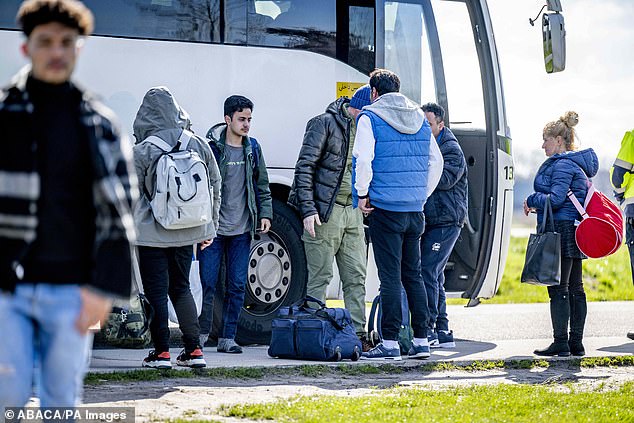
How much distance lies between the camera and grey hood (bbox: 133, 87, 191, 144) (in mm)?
7609

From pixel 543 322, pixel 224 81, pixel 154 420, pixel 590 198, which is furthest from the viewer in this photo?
pixel 543 322

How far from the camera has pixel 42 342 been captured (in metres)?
3.82

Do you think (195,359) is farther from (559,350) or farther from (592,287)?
(592,287)

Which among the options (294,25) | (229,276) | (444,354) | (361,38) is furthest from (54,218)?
(361,38)

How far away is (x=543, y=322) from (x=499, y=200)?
248 centimetres

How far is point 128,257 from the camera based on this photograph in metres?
3.90

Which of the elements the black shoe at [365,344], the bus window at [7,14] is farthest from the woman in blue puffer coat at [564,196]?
the bus window at [7,14]

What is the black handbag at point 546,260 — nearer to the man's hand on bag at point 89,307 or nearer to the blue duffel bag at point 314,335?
the blue duffel bag at point 314,335

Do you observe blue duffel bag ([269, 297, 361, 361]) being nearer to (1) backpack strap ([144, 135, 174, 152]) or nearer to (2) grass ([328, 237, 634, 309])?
(1) backpack strap ([144, 135, 174, 152])

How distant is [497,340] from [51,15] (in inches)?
312

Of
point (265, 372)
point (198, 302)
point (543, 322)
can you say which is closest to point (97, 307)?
point (265, 372)

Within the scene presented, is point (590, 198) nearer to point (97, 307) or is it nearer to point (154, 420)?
point (154, 420)

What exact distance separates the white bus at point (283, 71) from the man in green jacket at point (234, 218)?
0.55 metres

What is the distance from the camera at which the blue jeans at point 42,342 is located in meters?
3.69
